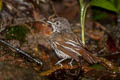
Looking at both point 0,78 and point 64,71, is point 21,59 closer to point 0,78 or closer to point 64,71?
point 64,71

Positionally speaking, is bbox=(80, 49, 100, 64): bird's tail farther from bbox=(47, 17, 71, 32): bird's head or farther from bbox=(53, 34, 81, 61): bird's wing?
bbox=(47, 17, 71, 32): bird's head

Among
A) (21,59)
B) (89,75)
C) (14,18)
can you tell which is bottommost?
(89,75)

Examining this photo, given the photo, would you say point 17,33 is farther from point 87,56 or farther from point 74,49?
point 87,56

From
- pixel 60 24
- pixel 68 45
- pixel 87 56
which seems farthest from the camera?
pixel 60 24

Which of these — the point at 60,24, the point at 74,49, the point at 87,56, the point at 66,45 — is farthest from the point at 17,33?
the point at 87,56

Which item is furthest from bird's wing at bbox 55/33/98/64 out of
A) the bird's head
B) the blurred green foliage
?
Result: the blurred green foliage

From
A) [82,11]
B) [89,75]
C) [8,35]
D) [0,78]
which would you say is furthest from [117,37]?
[0,78]

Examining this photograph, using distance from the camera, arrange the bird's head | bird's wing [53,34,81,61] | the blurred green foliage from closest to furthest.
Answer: bird's wing [53,34,81,61], the bird's head, the blurred green foliage
